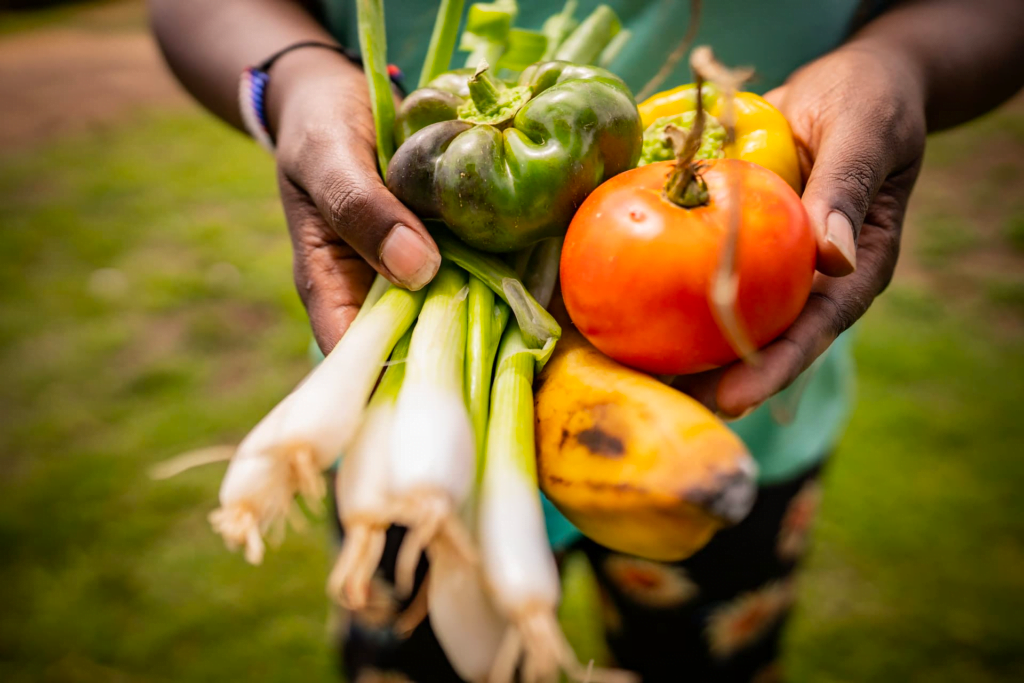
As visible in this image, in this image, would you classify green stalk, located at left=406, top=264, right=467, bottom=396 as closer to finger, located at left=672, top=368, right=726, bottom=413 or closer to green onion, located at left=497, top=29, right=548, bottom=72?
finger, located at left=672, top=368, right=726, bottom=413

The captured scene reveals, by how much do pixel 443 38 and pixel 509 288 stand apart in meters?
0.49

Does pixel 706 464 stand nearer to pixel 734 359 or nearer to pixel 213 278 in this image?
pixel 734 359

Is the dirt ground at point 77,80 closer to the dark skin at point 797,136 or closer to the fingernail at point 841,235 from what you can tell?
the dark skin at point 797,136

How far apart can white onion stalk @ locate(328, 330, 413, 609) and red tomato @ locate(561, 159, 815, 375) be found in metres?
0.31

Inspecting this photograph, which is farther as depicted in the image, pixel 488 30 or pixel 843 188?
pixel 488 30

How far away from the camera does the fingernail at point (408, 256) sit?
99 cm

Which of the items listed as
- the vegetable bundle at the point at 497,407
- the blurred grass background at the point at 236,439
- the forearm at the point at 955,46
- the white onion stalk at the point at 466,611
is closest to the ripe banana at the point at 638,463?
the vegetable bundle at the point at 497,407

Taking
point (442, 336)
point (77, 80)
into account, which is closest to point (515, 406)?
point (442, 336)

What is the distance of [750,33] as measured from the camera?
145 centimetres

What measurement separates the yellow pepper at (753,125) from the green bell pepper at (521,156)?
0.17 m

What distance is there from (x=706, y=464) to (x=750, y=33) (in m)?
1.02

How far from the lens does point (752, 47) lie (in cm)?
146

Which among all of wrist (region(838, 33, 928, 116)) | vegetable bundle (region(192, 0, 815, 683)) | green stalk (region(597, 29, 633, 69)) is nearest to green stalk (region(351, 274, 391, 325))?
vegetable bundle (region(192, 0, 815, 683))

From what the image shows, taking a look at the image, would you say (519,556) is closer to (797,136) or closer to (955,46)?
(797,136)
